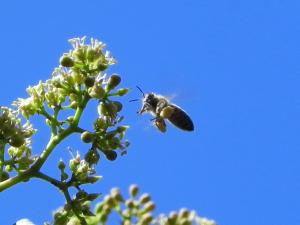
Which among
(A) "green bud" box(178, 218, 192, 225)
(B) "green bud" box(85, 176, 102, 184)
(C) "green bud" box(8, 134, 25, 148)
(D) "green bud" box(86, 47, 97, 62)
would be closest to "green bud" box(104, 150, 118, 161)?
(B) "green bud" box(85, 176, 102, 184)

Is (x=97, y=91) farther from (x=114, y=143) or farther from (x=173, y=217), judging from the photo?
(x=173, y=217)

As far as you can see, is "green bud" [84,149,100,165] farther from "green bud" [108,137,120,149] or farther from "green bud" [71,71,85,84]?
"green bud" [71,71,85,84]

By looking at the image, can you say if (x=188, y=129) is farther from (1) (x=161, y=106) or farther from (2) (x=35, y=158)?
(2) (x=35, y=158)

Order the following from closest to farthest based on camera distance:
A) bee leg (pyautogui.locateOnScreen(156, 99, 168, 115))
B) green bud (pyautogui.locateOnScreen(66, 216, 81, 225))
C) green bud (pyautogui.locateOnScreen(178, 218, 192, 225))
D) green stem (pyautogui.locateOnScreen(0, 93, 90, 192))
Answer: green bud (pyautogui.locateOnScreen(178, 218, 192, 225)) → green bud (pyautogui.locateOnScreen(66, 216, 81, 225)) → green stem (pyautogui.locateOnScreen(0, 93, 90, 192)) → bee leg (pyautogui.locateOnScreen(156, 99, 168, 115))

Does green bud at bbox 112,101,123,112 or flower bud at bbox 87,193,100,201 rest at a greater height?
green bud at bbox 112,101,123,112

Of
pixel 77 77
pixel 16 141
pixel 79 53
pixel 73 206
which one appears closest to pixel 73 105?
pixel 77 77

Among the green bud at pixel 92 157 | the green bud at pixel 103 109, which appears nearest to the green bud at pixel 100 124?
the green bud at pixel 103 109

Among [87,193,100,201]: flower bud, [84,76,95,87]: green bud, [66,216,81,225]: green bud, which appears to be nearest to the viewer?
[66,216,81,225]: green bud

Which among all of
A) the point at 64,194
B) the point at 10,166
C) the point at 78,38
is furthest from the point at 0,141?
the point at 78,38
